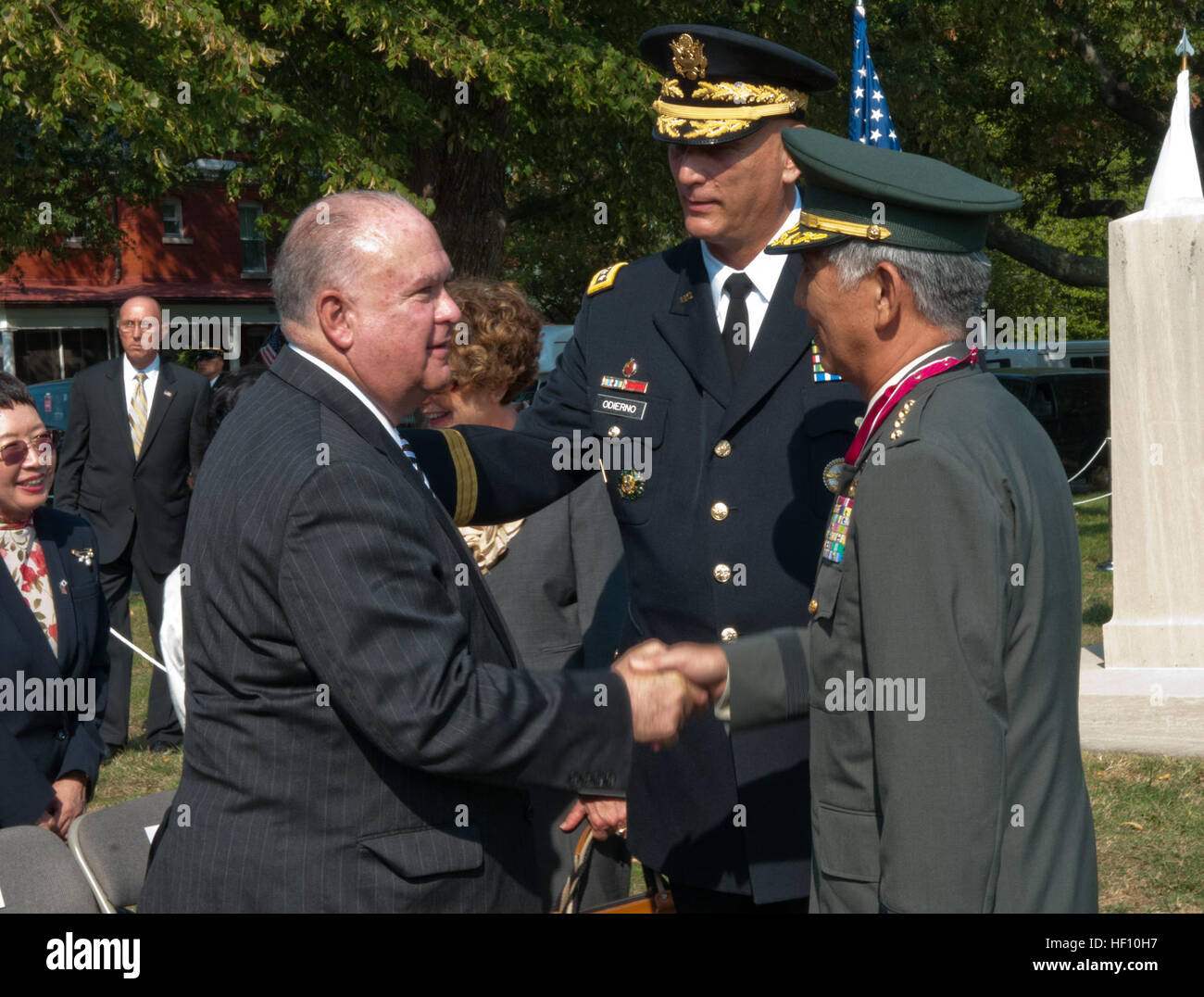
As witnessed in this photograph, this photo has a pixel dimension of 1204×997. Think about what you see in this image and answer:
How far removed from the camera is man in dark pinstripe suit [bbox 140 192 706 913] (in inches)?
88.0

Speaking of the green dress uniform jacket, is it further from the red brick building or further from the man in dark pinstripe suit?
the red brick building

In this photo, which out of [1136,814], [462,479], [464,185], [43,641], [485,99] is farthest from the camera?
[464,185]

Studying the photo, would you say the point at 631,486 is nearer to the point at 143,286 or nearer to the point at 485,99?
the point at 485,99

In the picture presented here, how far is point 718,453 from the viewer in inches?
126

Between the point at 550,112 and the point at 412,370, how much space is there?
12.6m

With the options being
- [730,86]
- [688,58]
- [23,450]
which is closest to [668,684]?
[730,86]

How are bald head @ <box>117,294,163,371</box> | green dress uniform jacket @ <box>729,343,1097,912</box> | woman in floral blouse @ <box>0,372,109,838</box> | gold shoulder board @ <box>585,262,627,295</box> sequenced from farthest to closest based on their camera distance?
bald head @ <box>117,294,163,371</box> → woman in floral blouse @ <box>0,372,109,838</box> → gold shoulder board @ <box>585,262,627,295</box> → green dress uniform jacket @ <box>729,343,1097,912</box>

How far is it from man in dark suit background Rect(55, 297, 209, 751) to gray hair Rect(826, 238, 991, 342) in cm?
663

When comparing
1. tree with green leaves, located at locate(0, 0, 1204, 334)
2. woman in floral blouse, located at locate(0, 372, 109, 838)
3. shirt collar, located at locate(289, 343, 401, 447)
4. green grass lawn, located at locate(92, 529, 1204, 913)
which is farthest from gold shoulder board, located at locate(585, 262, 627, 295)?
tree with green leaves, located at locate(0, 0, 1204, 334)

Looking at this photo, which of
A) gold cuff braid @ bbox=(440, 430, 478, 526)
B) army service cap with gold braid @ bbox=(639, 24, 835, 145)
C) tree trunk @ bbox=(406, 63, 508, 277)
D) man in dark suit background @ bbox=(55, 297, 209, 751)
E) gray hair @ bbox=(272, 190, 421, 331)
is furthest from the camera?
tree trunk @ bbox=(406, 63, 508, 277)

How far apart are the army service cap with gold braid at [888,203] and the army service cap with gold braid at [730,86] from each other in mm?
778

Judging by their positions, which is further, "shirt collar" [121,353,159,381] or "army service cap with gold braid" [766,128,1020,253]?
"shirt collar" [121,353,159,381]

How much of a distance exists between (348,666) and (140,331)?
23.0ft

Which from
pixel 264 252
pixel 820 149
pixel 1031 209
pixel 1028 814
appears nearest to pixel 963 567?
pixel 1028 814
